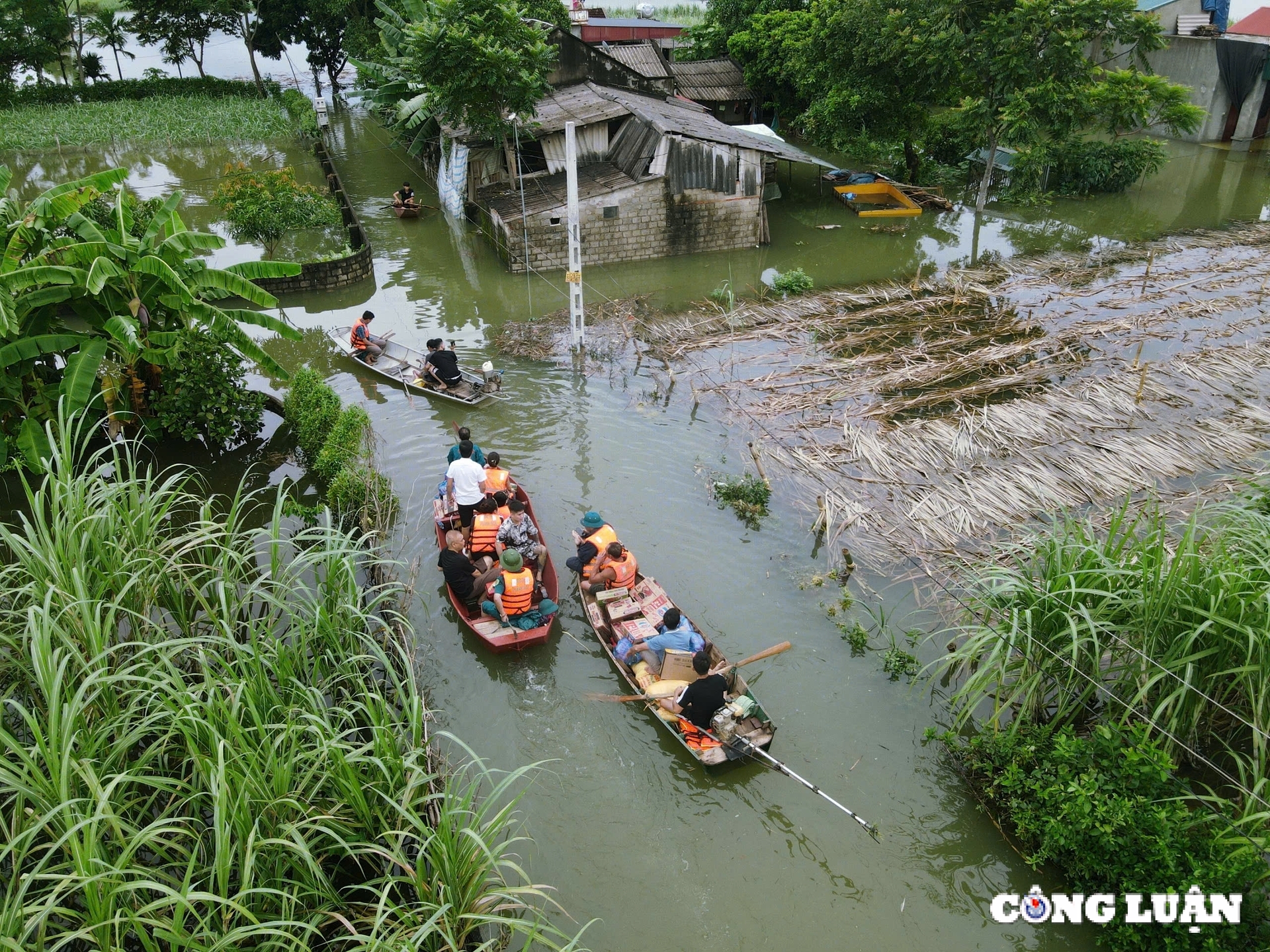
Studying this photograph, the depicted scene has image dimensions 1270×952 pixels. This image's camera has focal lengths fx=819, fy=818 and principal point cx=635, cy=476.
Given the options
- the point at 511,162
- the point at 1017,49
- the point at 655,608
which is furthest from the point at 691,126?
the point at 655,608

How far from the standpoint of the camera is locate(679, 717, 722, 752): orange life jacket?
23.8 ft

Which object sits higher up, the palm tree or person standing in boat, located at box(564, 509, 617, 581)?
the palm tree

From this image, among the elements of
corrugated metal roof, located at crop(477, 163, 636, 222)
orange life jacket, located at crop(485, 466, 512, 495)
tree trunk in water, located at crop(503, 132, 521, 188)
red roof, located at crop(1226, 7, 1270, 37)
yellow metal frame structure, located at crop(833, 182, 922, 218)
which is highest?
red roof, located at crop(1226, 7, 1270, 37)

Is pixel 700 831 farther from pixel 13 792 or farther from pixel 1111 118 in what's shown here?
pixel 1111 118

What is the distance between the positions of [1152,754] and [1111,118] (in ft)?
64.0

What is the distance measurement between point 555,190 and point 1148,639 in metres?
16.5

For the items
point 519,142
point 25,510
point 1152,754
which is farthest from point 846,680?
point 519,142

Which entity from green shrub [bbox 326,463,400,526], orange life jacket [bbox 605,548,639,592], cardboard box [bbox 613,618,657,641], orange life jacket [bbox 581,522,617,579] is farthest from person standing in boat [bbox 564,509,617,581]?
green shrub [bbox 326,463,400,526]

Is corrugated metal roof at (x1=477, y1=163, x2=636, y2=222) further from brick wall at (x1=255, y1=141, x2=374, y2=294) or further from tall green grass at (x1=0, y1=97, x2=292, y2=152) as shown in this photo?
tall green grass at (x1=0, y1=97, x2=292, y2=152)

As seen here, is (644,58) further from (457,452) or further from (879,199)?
(457,452)

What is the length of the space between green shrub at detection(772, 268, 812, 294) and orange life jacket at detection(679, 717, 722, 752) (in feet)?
40.2

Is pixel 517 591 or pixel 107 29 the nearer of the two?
pixel 517 591

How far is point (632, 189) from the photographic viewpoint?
1859 centimetres

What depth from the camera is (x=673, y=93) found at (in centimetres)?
2736
